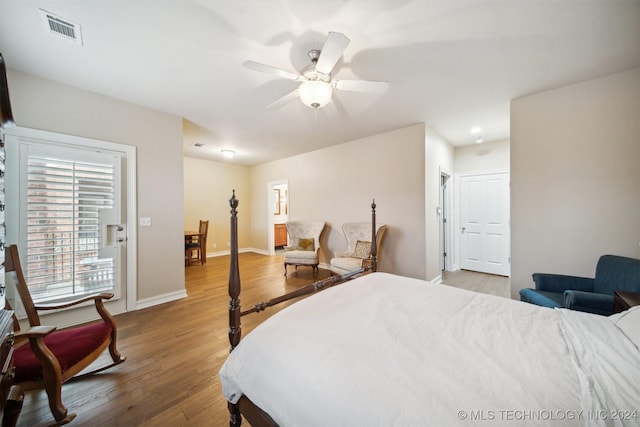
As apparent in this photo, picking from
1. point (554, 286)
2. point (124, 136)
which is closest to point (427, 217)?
point (554, 286)

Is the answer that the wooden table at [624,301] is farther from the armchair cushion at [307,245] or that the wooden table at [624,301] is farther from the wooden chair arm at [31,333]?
the armchair cushion at [307,245]

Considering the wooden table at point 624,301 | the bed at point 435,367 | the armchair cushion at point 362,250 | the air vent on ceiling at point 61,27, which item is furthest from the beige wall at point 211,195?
the wooden table at point 624,301

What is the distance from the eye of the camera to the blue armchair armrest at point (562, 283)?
2.17 m

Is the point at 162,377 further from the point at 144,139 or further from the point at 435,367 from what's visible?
the point at 144,139

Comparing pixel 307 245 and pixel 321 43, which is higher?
pixel 321 43

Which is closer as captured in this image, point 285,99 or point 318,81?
point 318,81

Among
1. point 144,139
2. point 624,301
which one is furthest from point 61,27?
point 624,301

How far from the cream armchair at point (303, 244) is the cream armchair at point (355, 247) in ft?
1.84

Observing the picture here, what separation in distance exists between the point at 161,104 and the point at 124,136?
1.97ft

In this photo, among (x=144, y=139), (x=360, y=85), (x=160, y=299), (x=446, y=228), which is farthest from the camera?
(x=446, y=228)

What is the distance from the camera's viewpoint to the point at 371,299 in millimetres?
1483

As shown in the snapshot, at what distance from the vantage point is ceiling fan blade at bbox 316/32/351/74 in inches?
56.9

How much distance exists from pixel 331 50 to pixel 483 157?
4.30 meters

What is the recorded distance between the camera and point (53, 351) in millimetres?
1465
